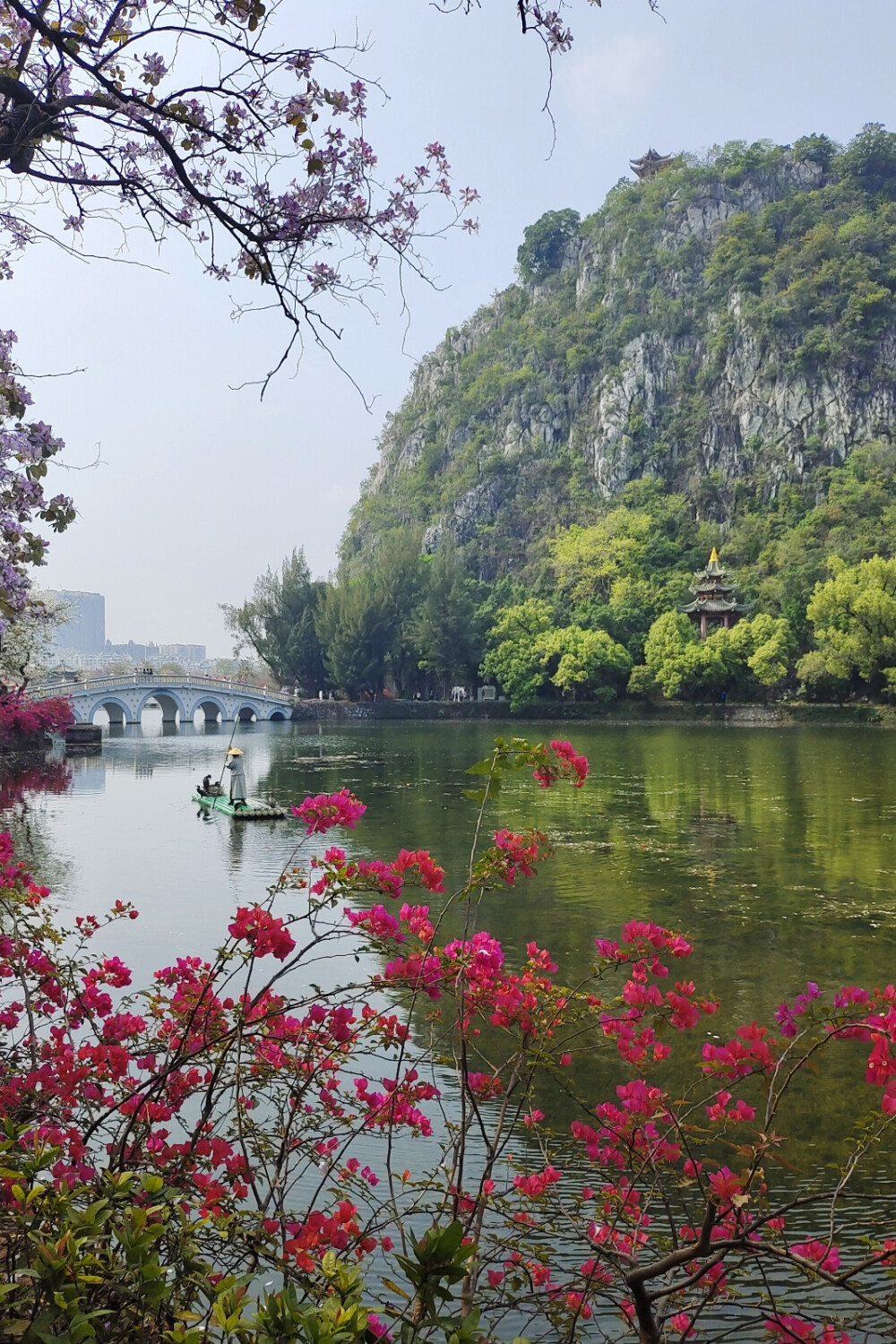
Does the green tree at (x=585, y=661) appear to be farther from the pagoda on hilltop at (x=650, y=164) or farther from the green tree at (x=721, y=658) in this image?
the pagoda on hilltop at (x=650, y=164)

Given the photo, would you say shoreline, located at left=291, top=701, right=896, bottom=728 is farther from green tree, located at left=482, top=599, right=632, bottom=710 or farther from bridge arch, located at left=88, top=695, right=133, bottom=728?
bridge arch, located at left=88, top=695, right=133, bottom=728

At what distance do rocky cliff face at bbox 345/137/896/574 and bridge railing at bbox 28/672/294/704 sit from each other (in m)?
28.2

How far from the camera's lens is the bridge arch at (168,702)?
48.2 metres

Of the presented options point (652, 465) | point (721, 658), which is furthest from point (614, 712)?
point (652, 465)

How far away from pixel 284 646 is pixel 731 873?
47.1 m

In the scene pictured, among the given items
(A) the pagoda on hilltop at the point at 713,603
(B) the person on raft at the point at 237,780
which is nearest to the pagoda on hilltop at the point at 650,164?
(A) the pagoda on hilltop at the point at 713,603

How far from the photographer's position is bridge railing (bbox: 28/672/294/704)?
41.8 metres

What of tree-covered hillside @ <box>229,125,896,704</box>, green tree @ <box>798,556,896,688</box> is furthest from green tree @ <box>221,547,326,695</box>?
green tree @ <box>798,556,896,688</box>

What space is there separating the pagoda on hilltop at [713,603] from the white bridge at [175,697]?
840 inches

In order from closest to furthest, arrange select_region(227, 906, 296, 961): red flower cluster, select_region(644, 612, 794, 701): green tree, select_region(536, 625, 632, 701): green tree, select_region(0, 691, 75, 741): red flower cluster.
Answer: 1. select_region(227, 906, 296, 961): red flower cluster
2. select_region(0, 691, 75, 741): red flower cluster
3. select_region(644, 612, 794, 701): green tree
4. select_region(536, 625, 632, 701): green tree

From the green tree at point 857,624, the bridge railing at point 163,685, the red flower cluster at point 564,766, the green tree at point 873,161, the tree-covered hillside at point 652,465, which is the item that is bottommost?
the red flower cluster at point 564,766

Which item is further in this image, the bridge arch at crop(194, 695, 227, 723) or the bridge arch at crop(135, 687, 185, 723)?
the bridge arch at crop(194, 695, 227, 723)

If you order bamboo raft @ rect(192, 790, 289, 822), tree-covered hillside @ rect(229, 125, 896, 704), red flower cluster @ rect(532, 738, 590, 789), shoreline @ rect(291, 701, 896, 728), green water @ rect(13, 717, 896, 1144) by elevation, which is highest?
tree-covered hillside @ rect(229, 125, 896, 704)

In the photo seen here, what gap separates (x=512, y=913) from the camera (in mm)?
9555
